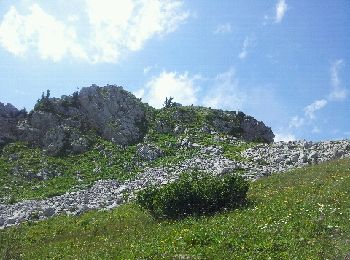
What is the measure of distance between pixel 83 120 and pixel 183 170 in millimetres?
21674

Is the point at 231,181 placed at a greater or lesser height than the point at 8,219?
greater

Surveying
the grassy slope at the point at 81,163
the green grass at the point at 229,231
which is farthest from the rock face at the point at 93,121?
the green grass at the point at 229,231

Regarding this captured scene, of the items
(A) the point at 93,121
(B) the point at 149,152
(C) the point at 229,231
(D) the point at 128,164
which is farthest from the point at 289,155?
(C) the point at 229,231

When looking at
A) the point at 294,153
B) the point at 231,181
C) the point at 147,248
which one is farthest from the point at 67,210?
the point at 294,153

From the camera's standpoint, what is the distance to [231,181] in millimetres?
29891

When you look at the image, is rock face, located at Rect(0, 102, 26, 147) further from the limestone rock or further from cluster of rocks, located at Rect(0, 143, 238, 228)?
cluster of rocks, located at Rect(0, 143, 238, 228)

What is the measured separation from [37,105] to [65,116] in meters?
A: 3.99

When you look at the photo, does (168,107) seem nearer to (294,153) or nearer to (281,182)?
(294,153)

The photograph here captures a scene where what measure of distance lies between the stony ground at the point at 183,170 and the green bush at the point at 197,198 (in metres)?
10.2

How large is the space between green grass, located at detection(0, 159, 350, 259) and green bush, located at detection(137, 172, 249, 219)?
38.2 inches

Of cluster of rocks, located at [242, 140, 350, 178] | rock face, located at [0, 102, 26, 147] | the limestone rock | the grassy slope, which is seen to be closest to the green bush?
cluster of rocks, located at [242, 140, 350, 178]

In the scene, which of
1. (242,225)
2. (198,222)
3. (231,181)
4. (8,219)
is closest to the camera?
(242,225)

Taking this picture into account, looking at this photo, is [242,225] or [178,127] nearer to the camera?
[242,225]

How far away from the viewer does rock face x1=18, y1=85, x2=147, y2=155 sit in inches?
2366
